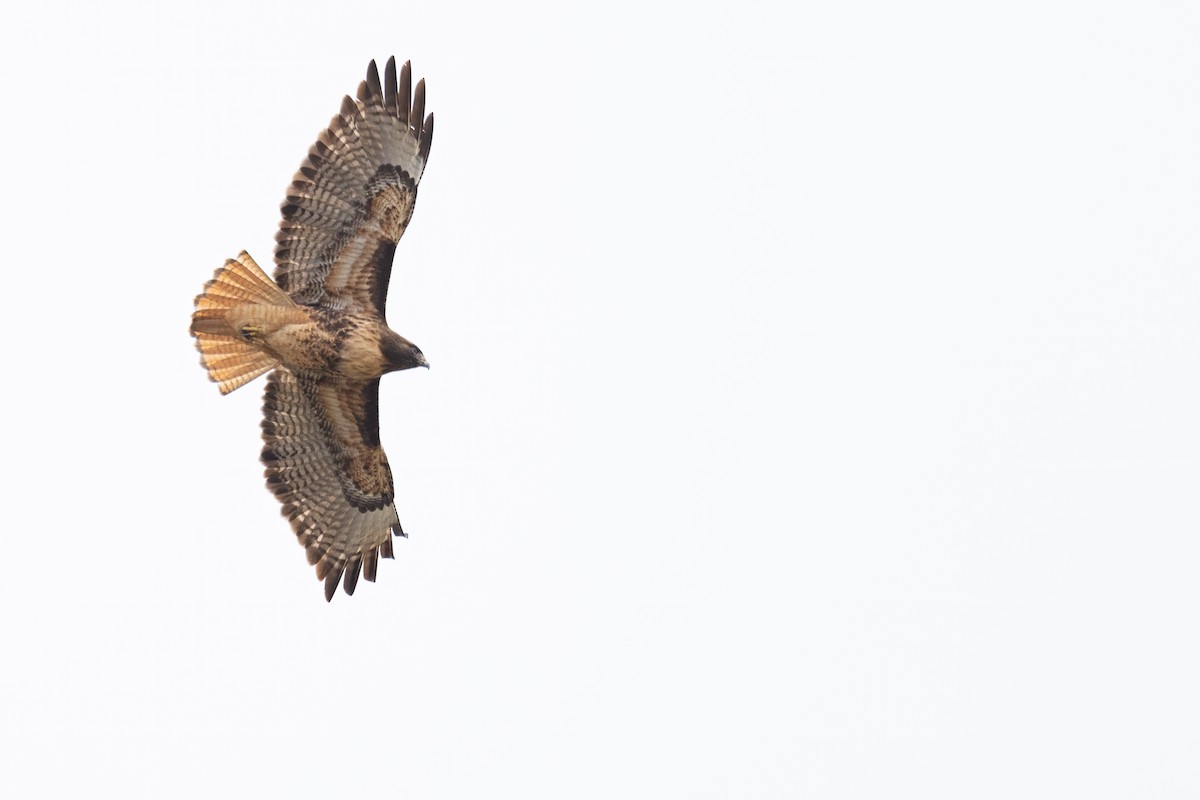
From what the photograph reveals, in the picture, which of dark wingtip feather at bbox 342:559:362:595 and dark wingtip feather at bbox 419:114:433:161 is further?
dark wingtip feather at bbox 342:559:362:595

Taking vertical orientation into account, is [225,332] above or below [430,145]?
below

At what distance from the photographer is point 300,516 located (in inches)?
637

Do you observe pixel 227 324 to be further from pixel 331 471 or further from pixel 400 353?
pixel 331 471

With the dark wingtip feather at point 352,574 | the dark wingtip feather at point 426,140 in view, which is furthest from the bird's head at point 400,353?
the dark wingtip feather at point 352,574

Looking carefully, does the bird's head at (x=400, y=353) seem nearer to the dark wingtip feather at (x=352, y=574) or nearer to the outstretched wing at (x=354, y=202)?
the outstretched wing at (x=354, y=202)

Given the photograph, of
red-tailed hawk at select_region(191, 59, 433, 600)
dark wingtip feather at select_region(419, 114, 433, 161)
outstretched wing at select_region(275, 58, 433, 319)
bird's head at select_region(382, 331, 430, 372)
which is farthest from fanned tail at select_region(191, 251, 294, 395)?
dark wingtip feather at select_region(419, 114, 433, 161)

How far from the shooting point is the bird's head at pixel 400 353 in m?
15.0

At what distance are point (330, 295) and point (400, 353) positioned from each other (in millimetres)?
840

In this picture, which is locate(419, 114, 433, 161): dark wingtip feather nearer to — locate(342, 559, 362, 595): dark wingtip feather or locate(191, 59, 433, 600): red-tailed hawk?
locate(191, 59, 433, 600): red-tailed hawk

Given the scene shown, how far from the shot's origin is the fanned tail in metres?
14.7

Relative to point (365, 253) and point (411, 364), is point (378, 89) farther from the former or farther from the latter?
point (411, 364)

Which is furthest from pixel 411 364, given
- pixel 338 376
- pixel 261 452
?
pixel 261 452

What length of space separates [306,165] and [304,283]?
3.26ft

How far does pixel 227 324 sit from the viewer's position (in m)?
14.8
